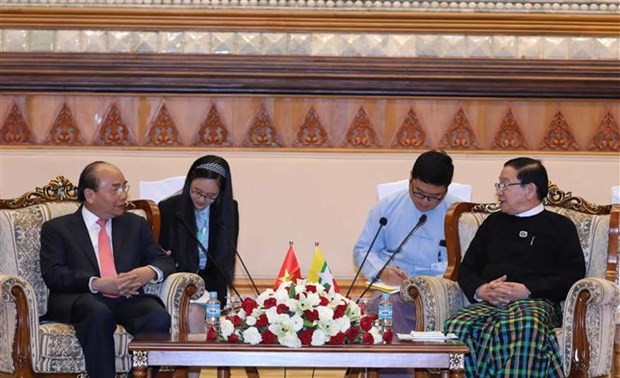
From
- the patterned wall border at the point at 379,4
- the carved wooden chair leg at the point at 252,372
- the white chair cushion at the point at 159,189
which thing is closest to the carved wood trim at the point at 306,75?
the patterned wall border at the point at 379,4

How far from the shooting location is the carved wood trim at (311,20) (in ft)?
23.7

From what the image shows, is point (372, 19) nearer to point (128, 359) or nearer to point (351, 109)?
point (351, 109)

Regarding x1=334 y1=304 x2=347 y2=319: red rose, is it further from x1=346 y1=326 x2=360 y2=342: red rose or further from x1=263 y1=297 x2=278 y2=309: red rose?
x1=263 y1=297 x2=278 y2=309: red rose

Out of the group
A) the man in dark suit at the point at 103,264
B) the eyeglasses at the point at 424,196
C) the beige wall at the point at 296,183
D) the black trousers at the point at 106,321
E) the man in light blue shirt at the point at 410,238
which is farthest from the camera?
the beige wall at the point at 296,183

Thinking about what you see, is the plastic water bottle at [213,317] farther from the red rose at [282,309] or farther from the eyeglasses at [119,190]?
the eyeglasses at [119,190]

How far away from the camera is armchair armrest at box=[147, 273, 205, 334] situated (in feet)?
16.6

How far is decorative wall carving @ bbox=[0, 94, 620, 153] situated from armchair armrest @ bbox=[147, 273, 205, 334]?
210cm

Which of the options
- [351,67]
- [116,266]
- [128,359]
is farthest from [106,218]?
[351,67]

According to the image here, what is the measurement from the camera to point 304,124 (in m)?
7.17

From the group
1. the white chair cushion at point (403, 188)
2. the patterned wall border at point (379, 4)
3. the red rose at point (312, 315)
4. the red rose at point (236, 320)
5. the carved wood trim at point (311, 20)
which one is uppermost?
the patterned wall border at point (379, 4)

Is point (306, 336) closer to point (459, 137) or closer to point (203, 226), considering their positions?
point (203, 226)

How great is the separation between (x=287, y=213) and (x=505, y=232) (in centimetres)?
207

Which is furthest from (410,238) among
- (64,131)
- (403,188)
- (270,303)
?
(64,131)

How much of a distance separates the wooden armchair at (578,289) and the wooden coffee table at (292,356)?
75 centimetres
